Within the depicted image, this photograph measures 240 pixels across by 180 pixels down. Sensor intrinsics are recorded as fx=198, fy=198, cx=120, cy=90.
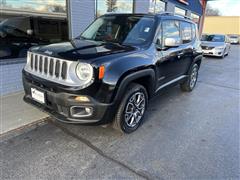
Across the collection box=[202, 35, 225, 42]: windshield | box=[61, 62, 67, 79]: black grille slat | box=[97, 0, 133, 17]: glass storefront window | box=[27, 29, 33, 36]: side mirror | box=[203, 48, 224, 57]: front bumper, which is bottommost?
box=[203, 48, 224, 57]: front bumper

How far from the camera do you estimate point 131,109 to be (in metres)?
3.14

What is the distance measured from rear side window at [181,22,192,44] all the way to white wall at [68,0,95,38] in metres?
2.87

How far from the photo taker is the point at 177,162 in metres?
2.57

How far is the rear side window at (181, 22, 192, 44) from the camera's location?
4.46 metres

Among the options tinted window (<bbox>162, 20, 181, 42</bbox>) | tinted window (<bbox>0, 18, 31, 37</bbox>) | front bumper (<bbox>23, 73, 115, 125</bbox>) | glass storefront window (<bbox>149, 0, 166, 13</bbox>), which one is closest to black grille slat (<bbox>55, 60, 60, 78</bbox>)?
front bumper (<bbox>23, 73, 115, 125</bbox>)

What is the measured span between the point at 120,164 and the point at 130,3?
718 cm

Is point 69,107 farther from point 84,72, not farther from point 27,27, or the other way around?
point 27,27

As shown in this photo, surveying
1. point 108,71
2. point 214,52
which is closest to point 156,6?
point 214,52

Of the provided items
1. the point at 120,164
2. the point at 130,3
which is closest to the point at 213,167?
the point at 120,164

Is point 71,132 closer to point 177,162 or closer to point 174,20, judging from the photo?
point 177,162

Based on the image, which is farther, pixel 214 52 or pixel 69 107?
pixel 214 52

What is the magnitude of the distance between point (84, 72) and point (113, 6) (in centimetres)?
577

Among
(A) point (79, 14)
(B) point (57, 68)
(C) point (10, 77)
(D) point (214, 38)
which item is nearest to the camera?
(B) point (57, 68)

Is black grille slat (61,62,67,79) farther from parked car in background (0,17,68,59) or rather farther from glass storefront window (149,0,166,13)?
glass storefront window (149,0,166,13)
